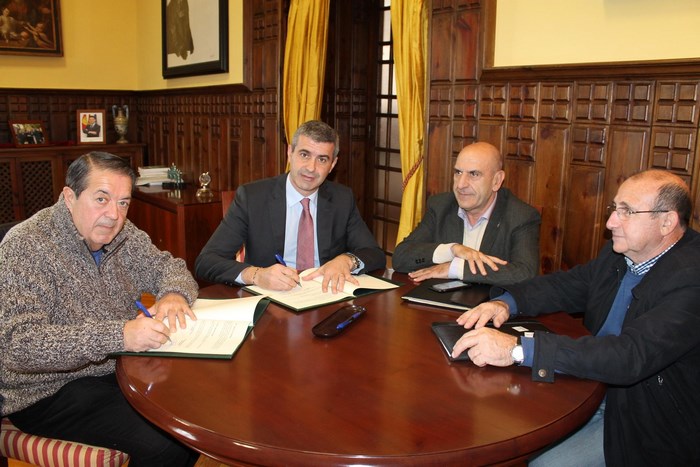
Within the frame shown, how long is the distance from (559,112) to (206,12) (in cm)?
324

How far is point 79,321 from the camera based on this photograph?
5.51 feet

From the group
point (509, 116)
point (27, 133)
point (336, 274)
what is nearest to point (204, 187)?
point (27, 133)

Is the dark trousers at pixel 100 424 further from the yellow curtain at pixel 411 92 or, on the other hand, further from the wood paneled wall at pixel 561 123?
the yellow curtain at pixel 411 92

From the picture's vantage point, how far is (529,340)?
4.81 ft

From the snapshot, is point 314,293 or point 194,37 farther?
point 194,37

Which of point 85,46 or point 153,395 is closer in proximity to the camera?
point 153,395

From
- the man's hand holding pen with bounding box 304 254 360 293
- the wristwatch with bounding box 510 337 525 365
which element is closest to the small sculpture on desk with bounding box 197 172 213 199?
the man's hand holding pen with bounding box 304 254 360 293

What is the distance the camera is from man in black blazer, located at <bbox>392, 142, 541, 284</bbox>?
2.24m

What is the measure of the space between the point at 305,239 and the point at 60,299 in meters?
1.17

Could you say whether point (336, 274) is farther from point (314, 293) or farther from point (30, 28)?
point (30, 28)

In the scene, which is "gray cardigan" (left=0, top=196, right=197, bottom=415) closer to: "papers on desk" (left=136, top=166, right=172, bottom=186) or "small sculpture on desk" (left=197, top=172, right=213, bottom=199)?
"small sculpture on desk" (left=197, top=172, right=213, bottom=199)

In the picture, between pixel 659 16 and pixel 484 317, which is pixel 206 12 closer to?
pixel 659 16

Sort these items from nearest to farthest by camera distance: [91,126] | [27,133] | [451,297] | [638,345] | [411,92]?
[638,345], [451,297], [411,92], [27,133], [91,126]

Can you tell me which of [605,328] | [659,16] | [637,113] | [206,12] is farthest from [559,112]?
[206,12]
